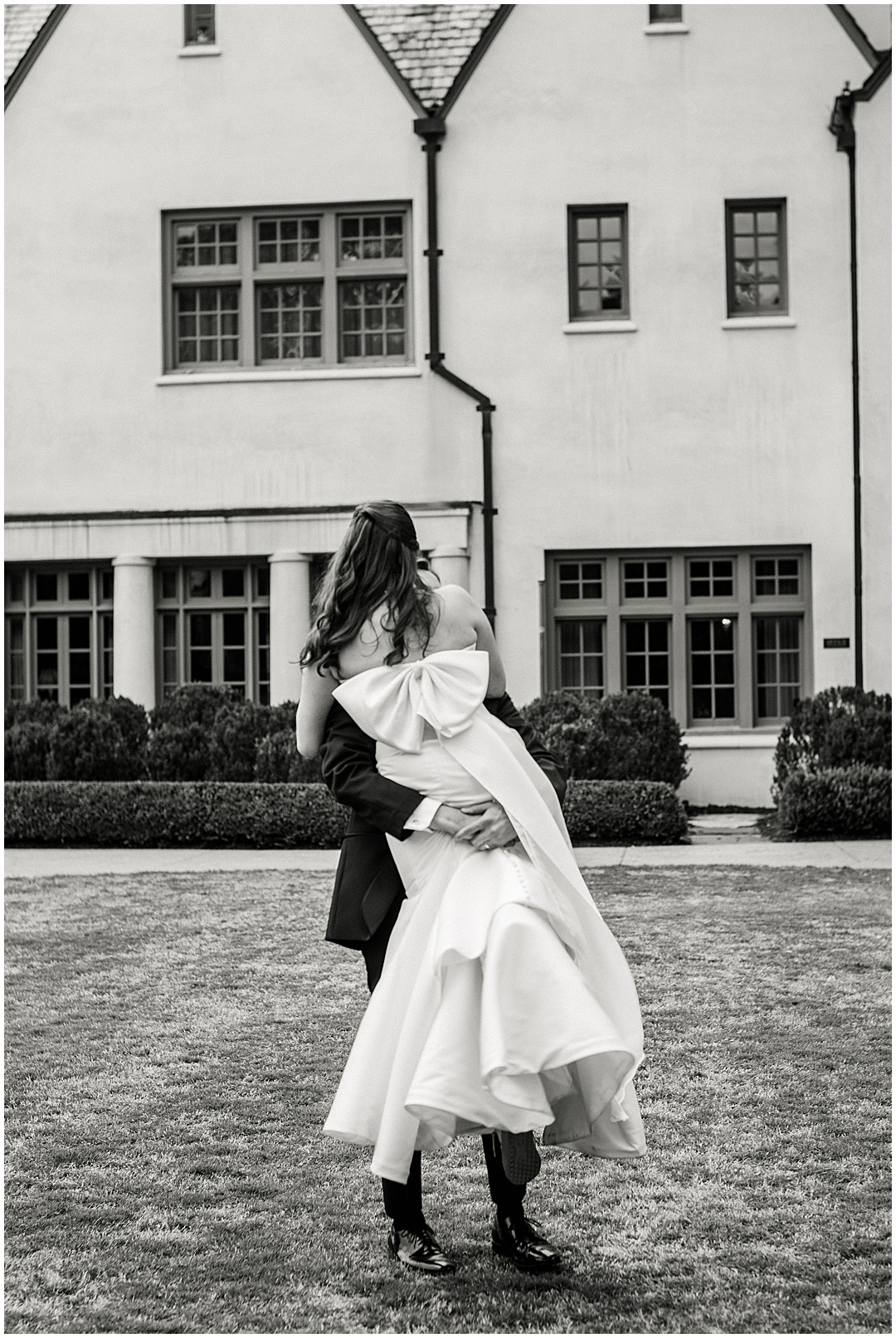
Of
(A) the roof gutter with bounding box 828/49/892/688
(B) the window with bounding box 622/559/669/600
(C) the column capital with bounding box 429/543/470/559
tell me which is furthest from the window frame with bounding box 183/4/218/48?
(B) the window with bounding box 622/559/669/600

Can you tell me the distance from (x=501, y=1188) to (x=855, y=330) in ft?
45.3

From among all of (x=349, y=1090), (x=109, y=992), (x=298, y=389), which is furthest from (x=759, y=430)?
(x=349, y=1090)

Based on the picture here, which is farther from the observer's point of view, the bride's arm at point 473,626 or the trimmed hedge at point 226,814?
the trimmed hedge at point 226,814

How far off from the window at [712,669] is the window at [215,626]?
497 cm

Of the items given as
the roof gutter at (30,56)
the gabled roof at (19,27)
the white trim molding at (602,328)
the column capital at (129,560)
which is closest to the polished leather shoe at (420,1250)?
the column capital at (129,560)

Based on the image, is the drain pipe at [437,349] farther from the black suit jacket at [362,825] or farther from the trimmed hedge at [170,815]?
the black suit jacket at [362,825]

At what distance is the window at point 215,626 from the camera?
16.7 m

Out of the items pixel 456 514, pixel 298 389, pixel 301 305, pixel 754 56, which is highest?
pixel 754 56

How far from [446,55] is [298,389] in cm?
435

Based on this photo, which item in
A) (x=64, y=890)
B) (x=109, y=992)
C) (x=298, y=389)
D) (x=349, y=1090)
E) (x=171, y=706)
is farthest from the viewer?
(x=298, y=389)

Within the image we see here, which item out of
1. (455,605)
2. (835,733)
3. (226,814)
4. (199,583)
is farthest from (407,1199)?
(199,583)

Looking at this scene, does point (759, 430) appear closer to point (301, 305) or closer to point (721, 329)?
point (721, 329)

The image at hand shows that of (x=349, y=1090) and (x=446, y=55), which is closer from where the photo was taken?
(x=349, y=1090)

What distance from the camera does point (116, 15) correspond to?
55.1ft
